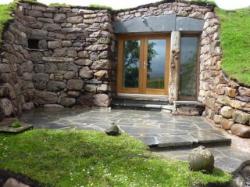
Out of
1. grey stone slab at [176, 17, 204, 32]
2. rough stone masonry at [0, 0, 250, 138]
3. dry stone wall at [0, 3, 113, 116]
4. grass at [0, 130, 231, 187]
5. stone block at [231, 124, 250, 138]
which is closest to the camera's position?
grass at [0, 130, 231, 187]

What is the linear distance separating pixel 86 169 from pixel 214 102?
156 inches

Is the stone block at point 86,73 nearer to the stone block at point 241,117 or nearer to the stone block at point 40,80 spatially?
the stone block at point 40,80

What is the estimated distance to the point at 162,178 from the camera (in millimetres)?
3154

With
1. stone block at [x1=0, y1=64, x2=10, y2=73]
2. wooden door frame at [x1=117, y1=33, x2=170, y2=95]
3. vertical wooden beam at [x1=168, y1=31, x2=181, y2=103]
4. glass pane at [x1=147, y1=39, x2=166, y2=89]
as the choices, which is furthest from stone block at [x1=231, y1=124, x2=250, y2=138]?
stone block at [x1=0, y1=64, x2=10, y2=73]

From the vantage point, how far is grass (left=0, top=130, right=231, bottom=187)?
3070 millimetres

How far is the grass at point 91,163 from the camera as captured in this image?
3.07 meters

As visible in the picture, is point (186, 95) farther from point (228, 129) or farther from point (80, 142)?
point (80, 142)

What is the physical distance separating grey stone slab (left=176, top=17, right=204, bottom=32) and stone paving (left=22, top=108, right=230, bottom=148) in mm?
2324

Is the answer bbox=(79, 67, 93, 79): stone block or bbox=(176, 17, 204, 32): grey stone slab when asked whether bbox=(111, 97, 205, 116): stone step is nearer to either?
bbox=(79, 67, 93, 79): stone block

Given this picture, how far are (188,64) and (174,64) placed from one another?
1.41 ft

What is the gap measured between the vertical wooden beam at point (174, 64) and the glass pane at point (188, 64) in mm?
208

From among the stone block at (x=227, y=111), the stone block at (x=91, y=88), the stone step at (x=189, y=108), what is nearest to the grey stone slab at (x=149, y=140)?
the stone block at (x=227, y=111)

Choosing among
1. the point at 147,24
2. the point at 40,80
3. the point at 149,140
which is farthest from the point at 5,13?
the point at 149,140

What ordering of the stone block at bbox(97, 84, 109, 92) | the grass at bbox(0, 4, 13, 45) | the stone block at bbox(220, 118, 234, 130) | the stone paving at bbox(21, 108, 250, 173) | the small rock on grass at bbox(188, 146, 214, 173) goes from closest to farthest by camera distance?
the small rock on grass at bbox(188, 146, 214, 173), the stone paving at bbox(21, 108, 250, 173), the stone block at bbox(220, 118, 234, 130), the grass at bbox(0, 4, 13, 45), the stone block at bbox(97, 84, 109, 92)
